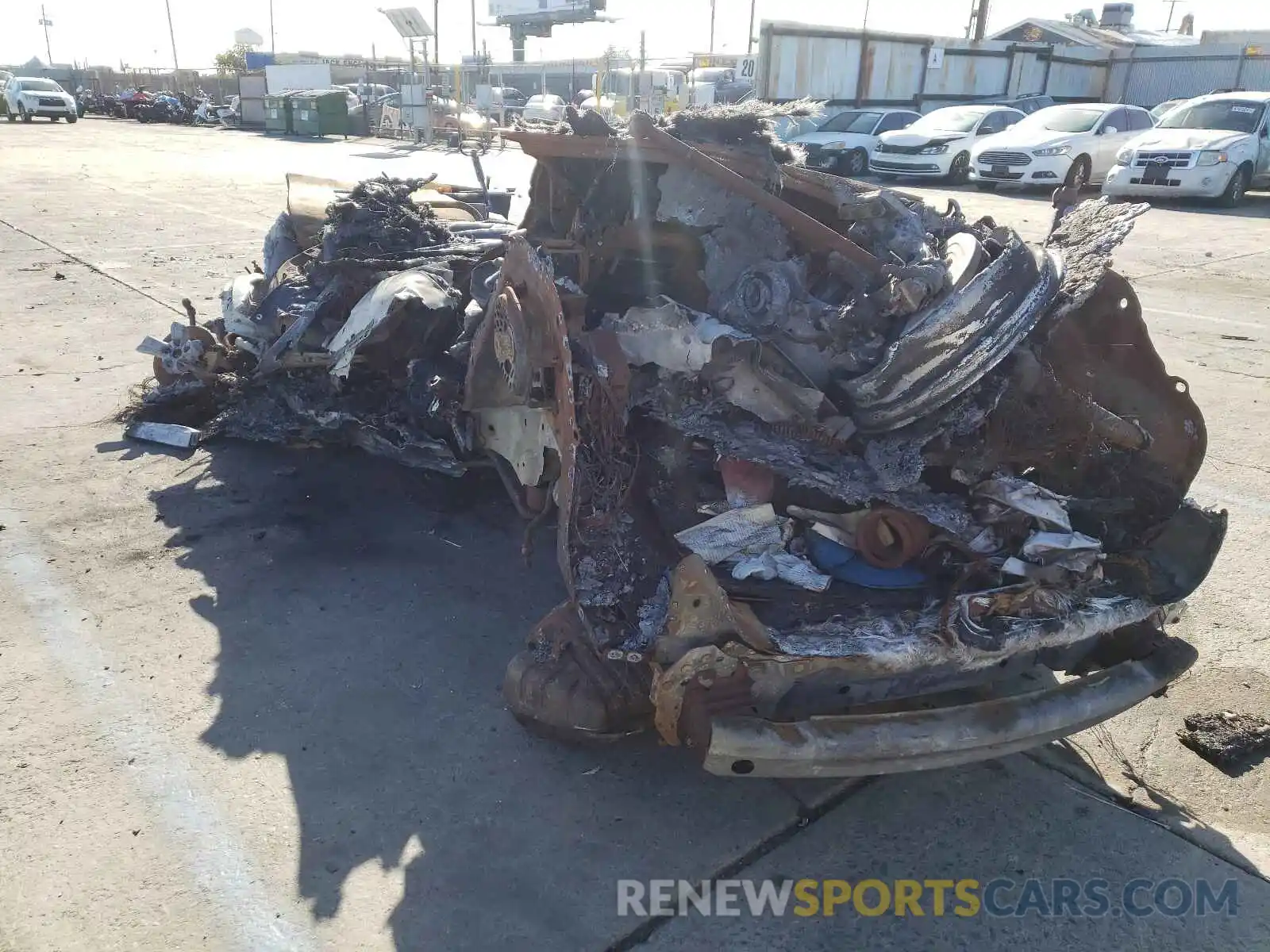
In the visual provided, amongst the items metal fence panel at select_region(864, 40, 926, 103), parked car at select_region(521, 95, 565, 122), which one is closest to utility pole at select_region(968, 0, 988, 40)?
metal fence panel at select_region(864, 40, 926, 103)

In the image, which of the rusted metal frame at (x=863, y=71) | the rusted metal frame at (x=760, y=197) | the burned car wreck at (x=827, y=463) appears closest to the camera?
the burned car wreck at (x=827, y=463)

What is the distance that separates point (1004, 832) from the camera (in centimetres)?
276

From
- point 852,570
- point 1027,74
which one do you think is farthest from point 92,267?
point 1027,74

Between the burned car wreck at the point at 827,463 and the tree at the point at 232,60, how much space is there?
6918cm

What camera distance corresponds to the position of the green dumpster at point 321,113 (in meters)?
33.7

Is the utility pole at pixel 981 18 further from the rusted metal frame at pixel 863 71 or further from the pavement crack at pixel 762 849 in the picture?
the pavement crack at pixel 762 849

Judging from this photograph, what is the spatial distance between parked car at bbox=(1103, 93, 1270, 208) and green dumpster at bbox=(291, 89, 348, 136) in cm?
2744

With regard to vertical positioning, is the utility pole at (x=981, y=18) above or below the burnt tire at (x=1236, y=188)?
above

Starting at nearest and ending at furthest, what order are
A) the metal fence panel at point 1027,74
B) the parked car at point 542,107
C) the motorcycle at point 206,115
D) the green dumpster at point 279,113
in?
1. the parked car at point 542,107
2. the metal fence panel at point 1027,74
3. the green dumpster at point 279,113
4. the motorcycle at point 206,115

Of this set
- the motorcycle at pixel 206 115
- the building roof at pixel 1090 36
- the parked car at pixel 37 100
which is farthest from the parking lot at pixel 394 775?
the motorcycle at pixel 206 115

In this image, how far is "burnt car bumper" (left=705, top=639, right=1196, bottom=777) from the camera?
2357 millimetres

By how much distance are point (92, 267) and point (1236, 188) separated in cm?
1712

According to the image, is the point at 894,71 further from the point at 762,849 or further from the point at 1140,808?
the point at 762,849

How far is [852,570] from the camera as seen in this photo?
2.71 m
